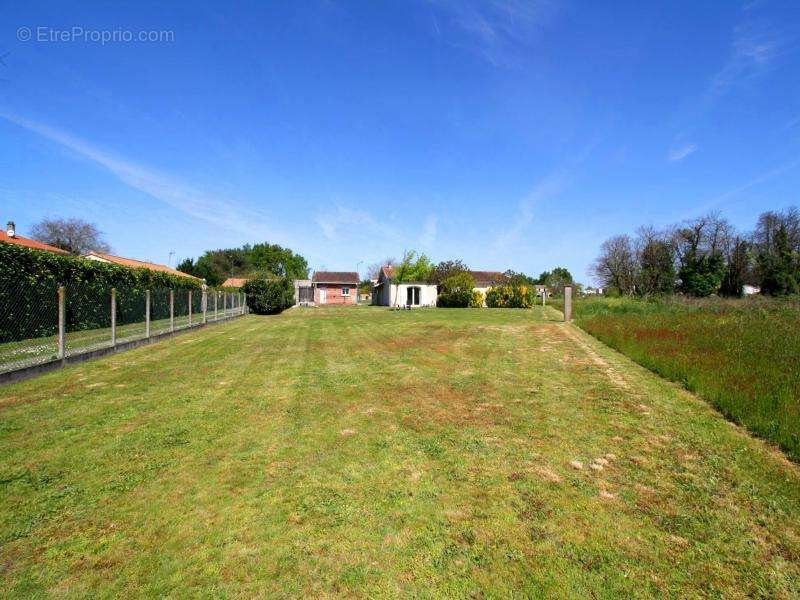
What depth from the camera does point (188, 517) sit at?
2.89 metres

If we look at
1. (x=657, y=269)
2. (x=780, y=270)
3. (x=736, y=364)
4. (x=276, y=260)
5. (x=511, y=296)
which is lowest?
(x=736, y=364)

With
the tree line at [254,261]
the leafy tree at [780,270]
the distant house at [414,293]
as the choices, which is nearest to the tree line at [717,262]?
the leafy tree at [780,270]

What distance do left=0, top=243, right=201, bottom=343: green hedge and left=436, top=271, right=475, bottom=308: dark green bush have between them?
24.2 m

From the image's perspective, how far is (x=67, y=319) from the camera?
1045 centimetres

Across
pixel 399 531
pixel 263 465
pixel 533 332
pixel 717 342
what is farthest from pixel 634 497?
pixel 533 332

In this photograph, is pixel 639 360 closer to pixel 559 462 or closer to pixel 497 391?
pixel 497 391

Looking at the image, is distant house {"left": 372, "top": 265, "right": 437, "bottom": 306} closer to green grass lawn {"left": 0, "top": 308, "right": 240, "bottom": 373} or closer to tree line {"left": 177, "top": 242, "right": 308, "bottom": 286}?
green grass lawn {"left": 0, "top": 308, "right": 240, "bottom": 373}

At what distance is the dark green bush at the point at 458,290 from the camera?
37688 millimetres

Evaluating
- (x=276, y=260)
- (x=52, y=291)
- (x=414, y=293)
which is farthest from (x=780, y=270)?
(x=276, y=260)

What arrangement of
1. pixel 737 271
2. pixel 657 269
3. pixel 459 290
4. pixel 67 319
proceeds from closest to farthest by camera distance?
pixel 67 319, pixel 459 290, pixel 737 271, pixel 657 269

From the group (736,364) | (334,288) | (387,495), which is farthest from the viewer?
(334,288)

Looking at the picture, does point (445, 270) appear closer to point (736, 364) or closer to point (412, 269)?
point (412, 269)

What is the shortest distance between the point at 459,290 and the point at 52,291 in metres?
31.7

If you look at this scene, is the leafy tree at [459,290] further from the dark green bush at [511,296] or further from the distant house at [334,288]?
the distant house at [334,288]
